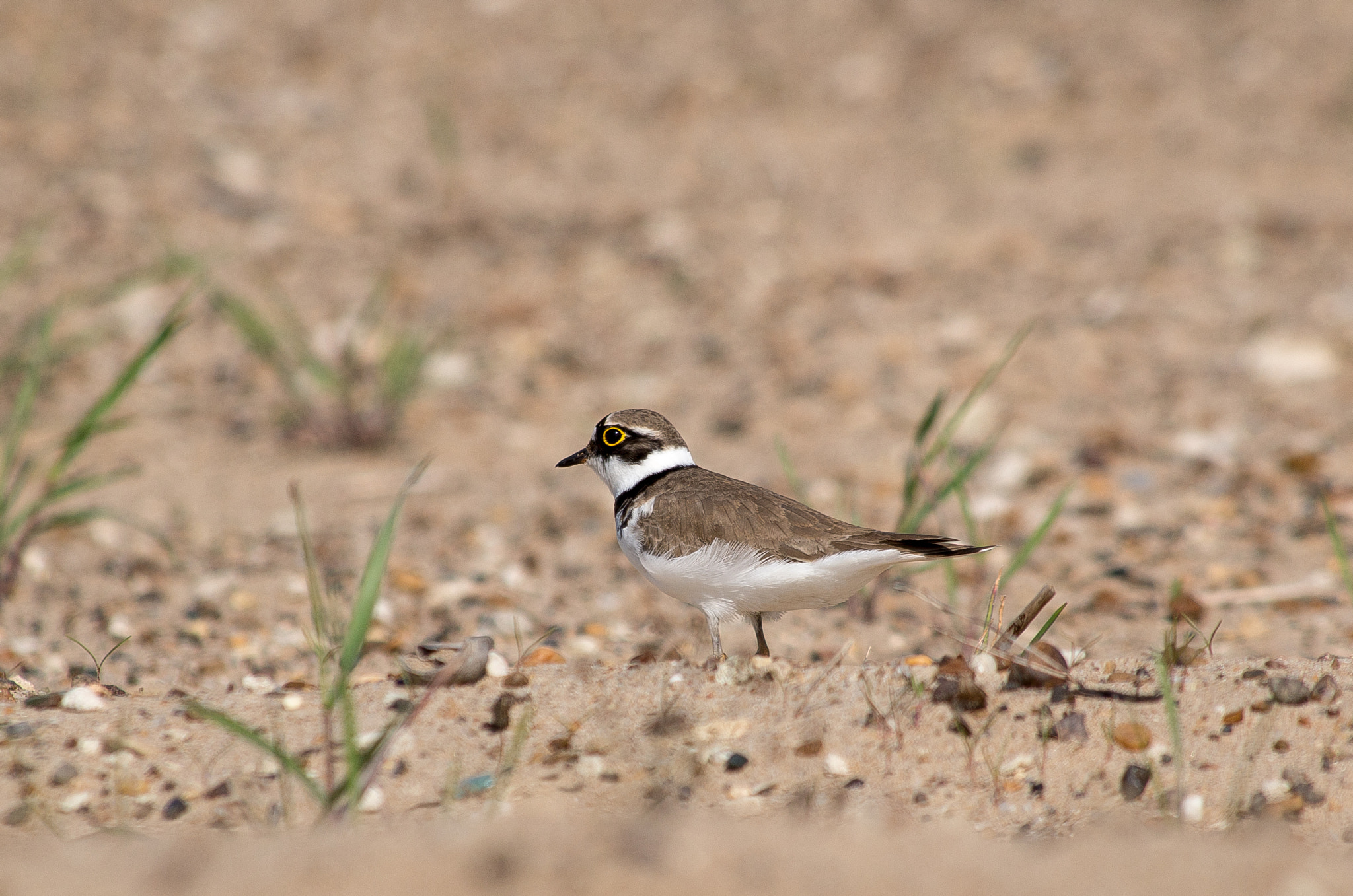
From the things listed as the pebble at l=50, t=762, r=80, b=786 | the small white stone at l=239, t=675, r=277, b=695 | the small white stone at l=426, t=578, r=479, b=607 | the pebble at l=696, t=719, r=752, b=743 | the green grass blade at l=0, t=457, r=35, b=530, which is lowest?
the pebble at l=50, t=762, r=80, b=786

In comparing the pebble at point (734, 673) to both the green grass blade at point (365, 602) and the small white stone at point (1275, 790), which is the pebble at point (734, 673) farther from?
the small white stone at point (1275, 790)

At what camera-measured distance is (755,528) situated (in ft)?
10.6

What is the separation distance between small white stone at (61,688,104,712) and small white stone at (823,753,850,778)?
5.29ft

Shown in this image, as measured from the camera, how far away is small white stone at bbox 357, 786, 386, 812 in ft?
8.41

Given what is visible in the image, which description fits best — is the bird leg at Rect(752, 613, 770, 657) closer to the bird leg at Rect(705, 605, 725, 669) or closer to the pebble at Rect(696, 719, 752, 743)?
the bird leg at Rect(705, 605, 725, 669)

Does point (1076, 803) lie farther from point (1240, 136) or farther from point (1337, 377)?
point (1240, 136)

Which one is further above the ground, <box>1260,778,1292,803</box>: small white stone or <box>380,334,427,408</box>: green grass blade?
<box>380,334,427,408</box>: green grass blade

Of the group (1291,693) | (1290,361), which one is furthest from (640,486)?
(1290,361)

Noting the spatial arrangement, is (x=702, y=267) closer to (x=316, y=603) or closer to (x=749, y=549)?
(x=749, y=549)

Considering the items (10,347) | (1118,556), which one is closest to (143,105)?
(10,347)

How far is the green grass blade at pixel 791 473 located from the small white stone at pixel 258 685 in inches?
57.6

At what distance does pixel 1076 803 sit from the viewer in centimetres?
257

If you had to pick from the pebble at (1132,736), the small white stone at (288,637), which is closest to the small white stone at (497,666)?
the small white stone at (288,637)

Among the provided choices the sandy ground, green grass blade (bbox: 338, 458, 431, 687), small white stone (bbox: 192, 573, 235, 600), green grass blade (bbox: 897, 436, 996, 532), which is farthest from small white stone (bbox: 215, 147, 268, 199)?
green grass blade (bbox: 338, 458, 431, 687)
